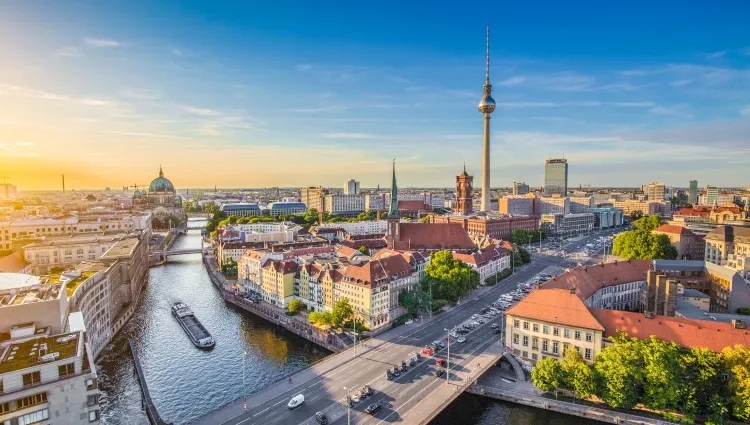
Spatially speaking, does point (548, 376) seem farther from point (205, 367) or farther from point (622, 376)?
point (205, 367)

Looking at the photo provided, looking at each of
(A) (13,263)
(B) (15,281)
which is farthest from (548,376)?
(A) (13,263)

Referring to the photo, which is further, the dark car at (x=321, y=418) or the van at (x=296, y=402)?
the van at (x=296, y=402)

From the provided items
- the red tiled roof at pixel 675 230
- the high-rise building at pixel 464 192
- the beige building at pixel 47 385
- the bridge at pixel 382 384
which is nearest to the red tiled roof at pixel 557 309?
the bridge at pixel 382 384

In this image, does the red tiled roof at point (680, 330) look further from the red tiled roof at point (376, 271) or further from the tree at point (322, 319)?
the tree at point (322, 319)

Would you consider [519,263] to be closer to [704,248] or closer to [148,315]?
[704,248]

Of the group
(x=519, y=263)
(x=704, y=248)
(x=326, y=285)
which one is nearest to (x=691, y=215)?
(x=704, y=248)

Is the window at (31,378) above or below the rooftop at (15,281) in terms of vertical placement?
below
